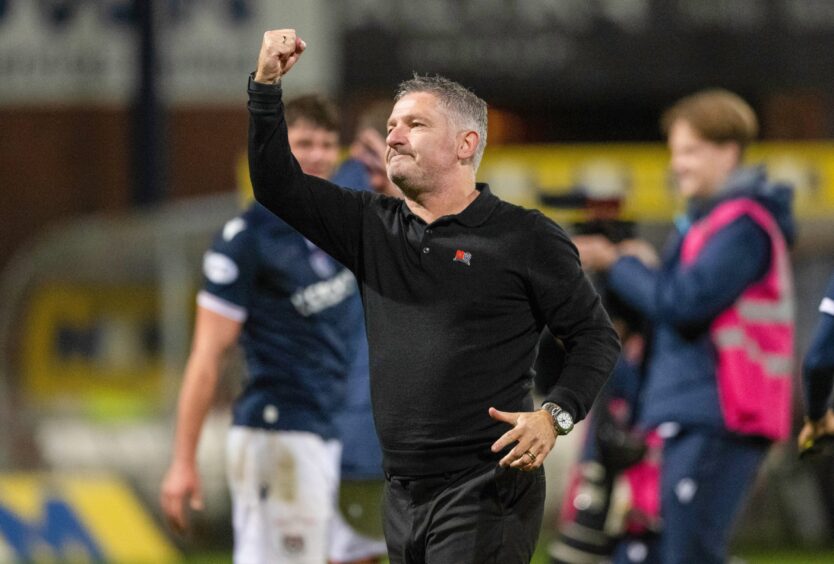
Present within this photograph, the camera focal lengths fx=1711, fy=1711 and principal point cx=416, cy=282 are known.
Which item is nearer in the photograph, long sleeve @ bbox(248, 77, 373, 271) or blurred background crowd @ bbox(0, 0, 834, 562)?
long sleeve @ bbox(248, 77, 373, 271)

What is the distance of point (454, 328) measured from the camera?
14.5 ft

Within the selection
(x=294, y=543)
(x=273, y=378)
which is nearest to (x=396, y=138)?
(x=273, y=378)

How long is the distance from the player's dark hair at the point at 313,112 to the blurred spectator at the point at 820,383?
5.74 ft

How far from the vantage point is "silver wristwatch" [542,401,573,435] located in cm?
427

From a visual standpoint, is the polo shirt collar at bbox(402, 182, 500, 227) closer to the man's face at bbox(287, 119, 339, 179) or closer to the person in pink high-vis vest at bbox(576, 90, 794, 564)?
the man's face at bbox(287, 119, 339, 179)

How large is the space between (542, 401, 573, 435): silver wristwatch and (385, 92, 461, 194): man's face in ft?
2.21

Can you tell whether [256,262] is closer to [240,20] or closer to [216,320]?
[216,320]

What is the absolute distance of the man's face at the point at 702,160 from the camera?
6113 mm

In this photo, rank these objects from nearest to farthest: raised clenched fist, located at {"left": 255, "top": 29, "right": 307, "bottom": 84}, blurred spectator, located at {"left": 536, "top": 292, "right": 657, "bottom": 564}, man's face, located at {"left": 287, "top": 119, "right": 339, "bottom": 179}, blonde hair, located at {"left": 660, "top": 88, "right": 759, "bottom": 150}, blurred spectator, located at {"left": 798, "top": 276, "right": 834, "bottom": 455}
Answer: raised clenched fist, located at {"left": 255, "top": 29, "right": 307, "bottom": 84}, blurred spectator, located at {"left": 798, "top": 276, "right": 834, "bottom": 455}, man's face, located at {"left": 287, "top": 119, "right": 339, "bottom": 179}, blonde hair, located at {"left": 660, "top": 88, "right": 759, "bottom": 150}, blurred spectator, located at {"left": 536, "top": 292, "right": 657, "bottom": 564}

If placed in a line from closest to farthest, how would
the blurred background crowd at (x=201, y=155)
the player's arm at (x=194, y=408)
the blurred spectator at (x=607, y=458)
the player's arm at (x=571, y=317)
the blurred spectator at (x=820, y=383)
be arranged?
the player's arm at (x=571, y=317) → the blurred spectator at (x=820, y=383) → the player's arm at (x=194, y=408) → the blurred spectator at (x=607, y=458) → the blurred background crowd at (x=201, y=155)

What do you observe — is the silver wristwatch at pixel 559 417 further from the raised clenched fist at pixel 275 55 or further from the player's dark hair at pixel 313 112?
the player's dark hair at pixel 313 112

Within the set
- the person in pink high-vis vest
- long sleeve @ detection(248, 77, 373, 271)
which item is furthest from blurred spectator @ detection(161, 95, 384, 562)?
long sleeve @ detection(248, 77, 373, 271)

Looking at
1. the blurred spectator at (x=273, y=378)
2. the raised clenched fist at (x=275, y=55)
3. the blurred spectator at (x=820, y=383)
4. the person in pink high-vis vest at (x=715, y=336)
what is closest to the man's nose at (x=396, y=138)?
the raised clenched fist at (x=275, y=55)

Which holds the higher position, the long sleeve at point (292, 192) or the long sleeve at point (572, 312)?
the long sleeve at point (292, 192)
